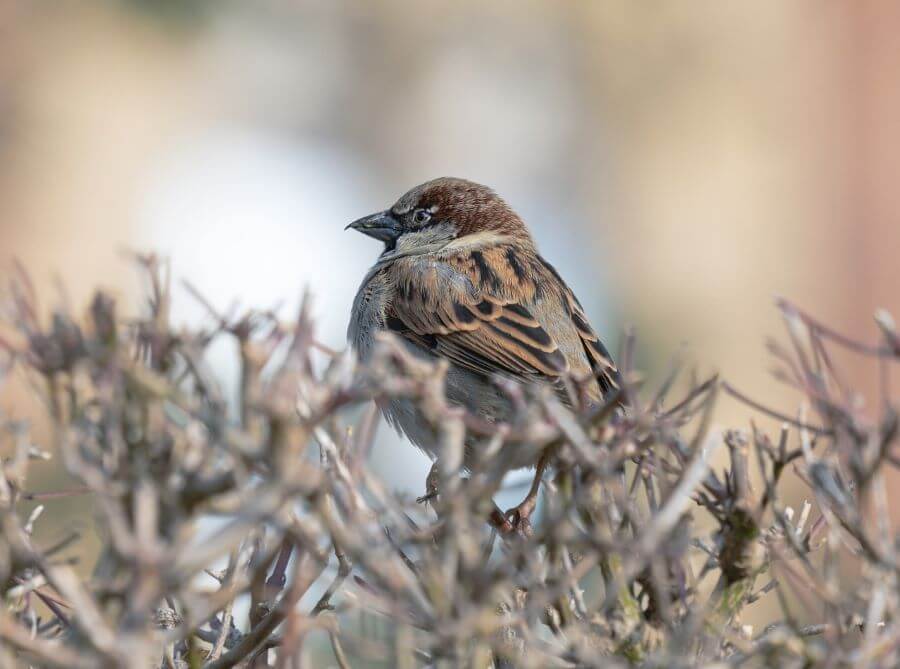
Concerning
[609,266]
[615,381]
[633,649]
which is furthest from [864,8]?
[633,649]

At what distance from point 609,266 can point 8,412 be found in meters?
7.91

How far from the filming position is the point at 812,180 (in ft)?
29.5

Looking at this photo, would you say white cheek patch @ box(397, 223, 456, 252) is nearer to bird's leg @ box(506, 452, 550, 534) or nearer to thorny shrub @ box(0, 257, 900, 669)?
bird's leg @ box(506, 452, 550, 534)

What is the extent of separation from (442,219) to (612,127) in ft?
19.2

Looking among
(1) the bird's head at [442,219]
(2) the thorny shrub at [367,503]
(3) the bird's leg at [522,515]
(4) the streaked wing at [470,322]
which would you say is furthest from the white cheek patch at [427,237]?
(2) the thorny shrub at [367,503]

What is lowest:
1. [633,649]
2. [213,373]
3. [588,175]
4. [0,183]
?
[633,649]

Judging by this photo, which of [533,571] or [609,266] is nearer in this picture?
[533,571]

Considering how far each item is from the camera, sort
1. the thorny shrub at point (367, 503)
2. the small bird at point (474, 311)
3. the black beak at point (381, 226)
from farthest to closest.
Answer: the black beak at point (381, 226) → the small bird at point (474, 311) → the thorny shrub at point (367, 503)

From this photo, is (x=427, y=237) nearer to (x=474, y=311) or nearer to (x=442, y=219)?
(x=442, y=219)

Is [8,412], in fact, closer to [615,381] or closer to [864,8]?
[615,381]

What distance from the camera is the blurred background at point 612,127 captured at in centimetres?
822

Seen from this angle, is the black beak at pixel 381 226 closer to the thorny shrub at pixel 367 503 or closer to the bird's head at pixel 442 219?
the bird's head at pixel 442 219

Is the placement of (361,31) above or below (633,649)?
above

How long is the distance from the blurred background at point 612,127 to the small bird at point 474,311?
3.88 metres
